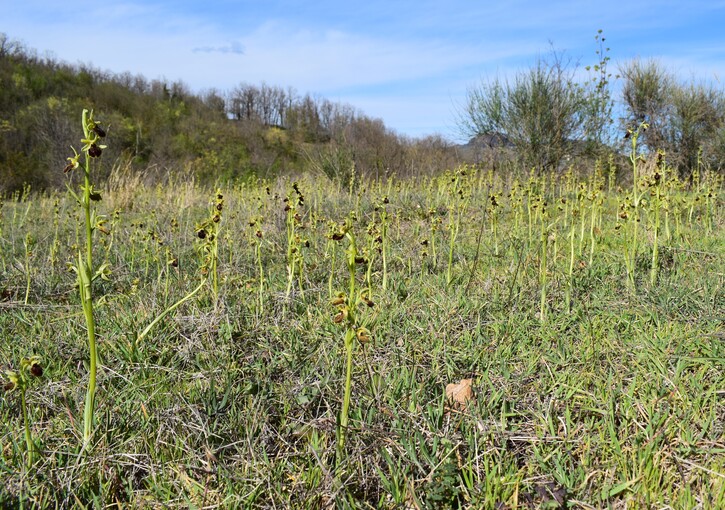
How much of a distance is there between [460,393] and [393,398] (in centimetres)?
33

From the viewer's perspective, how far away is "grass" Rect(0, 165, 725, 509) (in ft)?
5.41

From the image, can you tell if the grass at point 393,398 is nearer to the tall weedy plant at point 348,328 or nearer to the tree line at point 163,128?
the tall weedy plant at point 348,328

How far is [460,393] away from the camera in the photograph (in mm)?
2162

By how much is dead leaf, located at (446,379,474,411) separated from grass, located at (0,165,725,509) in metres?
0.05

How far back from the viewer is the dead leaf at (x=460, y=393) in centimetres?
208

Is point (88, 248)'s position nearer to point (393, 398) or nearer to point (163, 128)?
point (393, 398)

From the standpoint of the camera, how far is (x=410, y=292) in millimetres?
3439

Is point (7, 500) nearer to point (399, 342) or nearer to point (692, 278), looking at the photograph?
point (399, 342)

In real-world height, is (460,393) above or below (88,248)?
below

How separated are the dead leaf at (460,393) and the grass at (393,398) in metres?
0.05

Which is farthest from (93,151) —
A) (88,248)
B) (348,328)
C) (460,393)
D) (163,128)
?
(163,128)

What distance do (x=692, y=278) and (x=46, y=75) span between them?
4372 cm

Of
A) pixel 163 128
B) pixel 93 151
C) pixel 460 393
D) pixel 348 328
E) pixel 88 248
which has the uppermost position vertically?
pixel 163 128

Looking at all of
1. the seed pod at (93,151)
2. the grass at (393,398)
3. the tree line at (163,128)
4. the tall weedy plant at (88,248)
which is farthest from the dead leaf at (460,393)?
the tree line at (163,128)
